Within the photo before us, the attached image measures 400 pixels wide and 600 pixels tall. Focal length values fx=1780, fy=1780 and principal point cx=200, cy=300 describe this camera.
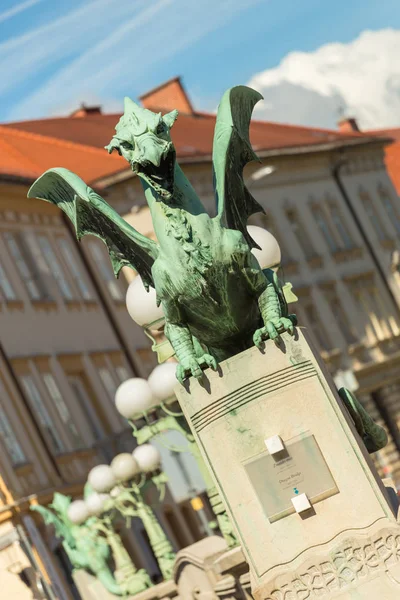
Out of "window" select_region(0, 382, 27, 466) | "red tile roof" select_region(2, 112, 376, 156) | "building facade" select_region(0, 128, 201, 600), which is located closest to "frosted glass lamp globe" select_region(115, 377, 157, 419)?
"building facade" select_region(0, 128, 201, 600)

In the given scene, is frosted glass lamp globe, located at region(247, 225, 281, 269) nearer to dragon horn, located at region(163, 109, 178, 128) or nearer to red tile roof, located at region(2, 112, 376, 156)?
dragon horn, located at region(163, 109, 178, 128)

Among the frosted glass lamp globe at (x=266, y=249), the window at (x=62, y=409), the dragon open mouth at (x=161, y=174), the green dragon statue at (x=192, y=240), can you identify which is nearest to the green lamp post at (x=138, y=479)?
the frosted glass lamp globe at (x=266, y=249)

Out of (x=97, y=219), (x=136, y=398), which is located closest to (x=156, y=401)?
(x=136, y=398)

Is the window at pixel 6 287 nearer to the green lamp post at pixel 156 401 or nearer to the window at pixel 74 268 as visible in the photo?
the window at pixel 74 268

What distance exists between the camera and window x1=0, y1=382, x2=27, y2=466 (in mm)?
34750

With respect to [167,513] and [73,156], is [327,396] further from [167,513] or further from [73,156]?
[73,156]

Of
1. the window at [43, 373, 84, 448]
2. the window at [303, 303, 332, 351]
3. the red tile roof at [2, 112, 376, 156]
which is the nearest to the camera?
the window at [43, 373, 84, 448]

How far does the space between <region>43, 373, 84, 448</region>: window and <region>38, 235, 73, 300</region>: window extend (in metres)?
3.50

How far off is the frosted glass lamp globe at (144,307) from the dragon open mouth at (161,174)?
4811 millimetres

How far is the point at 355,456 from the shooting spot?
1018cm

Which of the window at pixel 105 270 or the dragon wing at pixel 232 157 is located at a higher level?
the window at pixel 105 270

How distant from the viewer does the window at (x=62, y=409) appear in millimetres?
38531

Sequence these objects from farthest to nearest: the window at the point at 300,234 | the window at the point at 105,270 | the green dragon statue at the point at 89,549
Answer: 1. the window at the point at 300,234
2. the window at the point at 105,270
3. the green dragon statue at the point at 89,549

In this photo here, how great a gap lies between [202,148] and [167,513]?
576 inches
